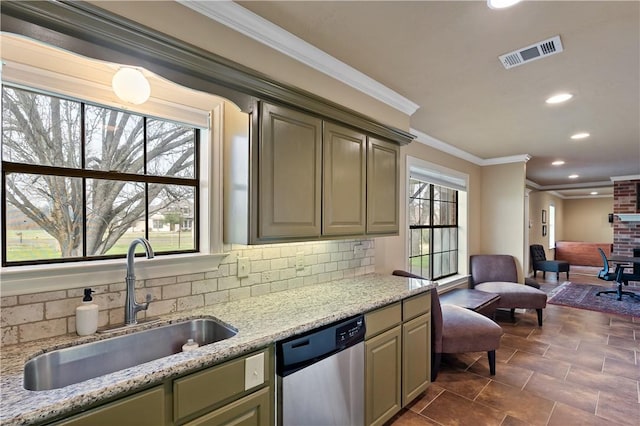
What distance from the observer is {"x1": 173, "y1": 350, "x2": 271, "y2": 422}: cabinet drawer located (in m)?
1.14

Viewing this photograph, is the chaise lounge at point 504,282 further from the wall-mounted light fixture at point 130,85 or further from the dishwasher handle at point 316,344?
the wall-mounted light fixture at point 130,85

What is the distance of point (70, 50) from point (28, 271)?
898mm

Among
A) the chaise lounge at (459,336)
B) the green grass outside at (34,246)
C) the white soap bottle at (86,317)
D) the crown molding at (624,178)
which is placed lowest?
the chaise lounge at (459,336)

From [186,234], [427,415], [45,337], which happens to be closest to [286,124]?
[186,234]

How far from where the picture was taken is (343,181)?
7.32 ft

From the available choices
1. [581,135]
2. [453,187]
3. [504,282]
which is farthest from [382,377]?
[581,135]

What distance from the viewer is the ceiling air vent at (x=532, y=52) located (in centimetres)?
194

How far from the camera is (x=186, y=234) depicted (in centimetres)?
191

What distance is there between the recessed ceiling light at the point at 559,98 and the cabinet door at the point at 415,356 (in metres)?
2.26

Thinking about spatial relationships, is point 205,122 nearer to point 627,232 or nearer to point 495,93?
point 495,93

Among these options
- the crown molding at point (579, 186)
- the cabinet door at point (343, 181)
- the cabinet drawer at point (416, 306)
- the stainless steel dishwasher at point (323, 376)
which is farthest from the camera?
the crown molding at point (579, 186)

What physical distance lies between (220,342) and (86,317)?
2.04 ft

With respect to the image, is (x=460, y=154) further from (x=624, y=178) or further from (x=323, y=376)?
(x=624, y=178)

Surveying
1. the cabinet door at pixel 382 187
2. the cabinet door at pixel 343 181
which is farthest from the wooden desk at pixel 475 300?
the cabinet door at pixel 343 181
